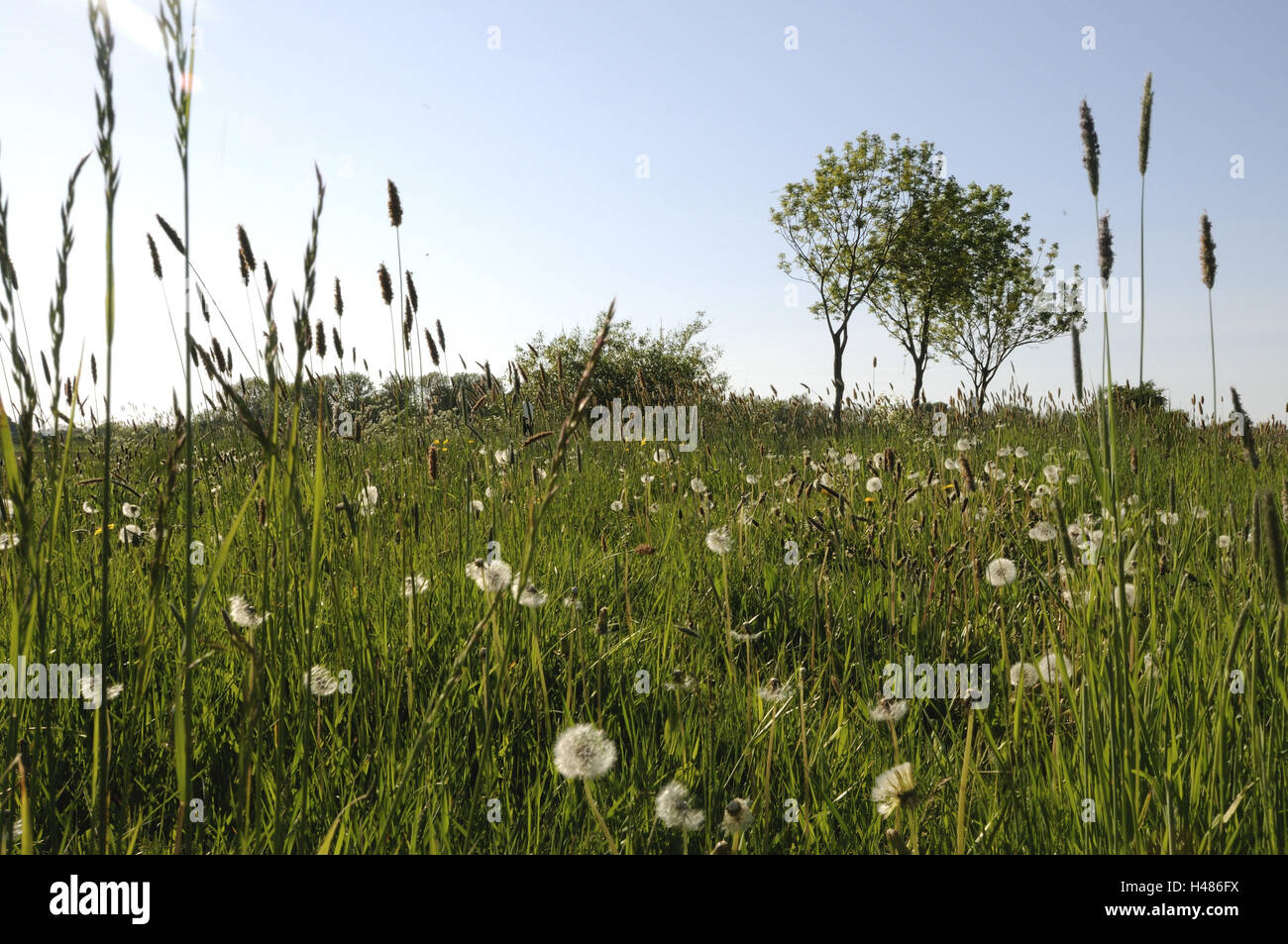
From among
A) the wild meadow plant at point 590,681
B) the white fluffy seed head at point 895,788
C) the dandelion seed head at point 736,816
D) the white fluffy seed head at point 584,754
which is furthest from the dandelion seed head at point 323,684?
the white fluffy seed head at point 895,788

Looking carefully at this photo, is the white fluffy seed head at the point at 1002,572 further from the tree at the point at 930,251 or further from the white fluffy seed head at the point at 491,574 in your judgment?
the tree at the point at 930,251

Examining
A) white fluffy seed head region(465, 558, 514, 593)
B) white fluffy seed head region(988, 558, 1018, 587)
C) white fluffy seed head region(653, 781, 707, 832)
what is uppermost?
white fluffy seed head region(465, 558, 514, 593)

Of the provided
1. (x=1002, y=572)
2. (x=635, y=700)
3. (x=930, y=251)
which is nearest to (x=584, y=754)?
(x=635, y=700)

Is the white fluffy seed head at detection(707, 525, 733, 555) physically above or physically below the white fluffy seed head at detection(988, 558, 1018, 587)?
above

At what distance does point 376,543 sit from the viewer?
7.45ft

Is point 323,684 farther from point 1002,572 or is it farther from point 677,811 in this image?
point 1002,572

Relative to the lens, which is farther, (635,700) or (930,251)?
(930,251)

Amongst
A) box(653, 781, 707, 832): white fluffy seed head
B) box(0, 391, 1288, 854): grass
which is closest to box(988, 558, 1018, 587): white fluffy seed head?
box(0, 391, 1288, 854): grass

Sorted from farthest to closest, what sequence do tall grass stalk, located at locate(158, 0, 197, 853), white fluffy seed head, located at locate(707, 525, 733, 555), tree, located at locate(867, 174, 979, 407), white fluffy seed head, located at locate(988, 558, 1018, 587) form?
1. tree, located at locate(867, 174, 979, 407)
2. white fluffy seed head, located at locate(988, 558, 1018, 587)
3. white fluffy seed head, located at locate(707, 525, 733, 555)
4. tall grass stalk, located at locate(158, 0, 197, 853)

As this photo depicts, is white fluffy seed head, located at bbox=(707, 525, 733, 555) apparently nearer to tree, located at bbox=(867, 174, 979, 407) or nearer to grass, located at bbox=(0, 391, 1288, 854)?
grass, located at bbox=(0, 391, 1288, 854)

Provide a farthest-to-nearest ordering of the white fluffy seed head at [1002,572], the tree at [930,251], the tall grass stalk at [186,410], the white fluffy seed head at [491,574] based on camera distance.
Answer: the tree at [930,251] → the white fluffy seed head at [1002,572] → the white fluffy seed head at [491,574] → the tall grass stalk at [186,410]

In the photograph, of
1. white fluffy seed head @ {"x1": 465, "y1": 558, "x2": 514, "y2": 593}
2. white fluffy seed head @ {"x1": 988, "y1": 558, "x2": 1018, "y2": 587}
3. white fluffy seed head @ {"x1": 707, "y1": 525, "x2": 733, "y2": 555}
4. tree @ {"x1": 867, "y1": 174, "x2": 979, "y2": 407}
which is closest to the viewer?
white fluffy seed head @ {"x1": 465, "y1": 558, "x2": 514, "y2": 593}
